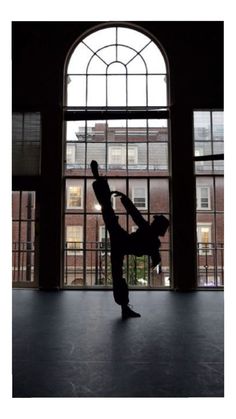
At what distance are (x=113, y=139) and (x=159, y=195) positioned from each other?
1487 millimetres

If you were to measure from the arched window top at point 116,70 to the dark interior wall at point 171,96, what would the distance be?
240 mm

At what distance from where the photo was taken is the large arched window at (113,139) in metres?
6.94

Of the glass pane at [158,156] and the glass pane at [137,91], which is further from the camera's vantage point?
the glass pane at [137,91]

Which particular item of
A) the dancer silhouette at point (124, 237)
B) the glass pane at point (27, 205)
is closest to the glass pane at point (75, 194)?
the glass pane at point (27, 205)

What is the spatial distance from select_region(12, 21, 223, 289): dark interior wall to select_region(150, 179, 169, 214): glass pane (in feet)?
0.81

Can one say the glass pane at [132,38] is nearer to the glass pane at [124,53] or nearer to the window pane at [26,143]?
the glass pane at [124,53]

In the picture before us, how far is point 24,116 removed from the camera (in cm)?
702

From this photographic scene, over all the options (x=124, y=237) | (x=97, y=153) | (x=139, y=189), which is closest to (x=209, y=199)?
(x=139, y=189)

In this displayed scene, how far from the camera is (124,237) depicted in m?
4.16

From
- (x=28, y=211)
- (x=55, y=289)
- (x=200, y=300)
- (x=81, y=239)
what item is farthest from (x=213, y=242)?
(x=28, y=211)

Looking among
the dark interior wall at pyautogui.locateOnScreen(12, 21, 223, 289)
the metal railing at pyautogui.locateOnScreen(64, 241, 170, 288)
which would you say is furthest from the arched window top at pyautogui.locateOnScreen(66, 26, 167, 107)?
the metal railing at pyautogui.locateOnScreen(64, 241, 170, 288)

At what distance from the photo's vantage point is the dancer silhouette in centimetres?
406

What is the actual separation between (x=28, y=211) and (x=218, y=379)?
5.50 metres

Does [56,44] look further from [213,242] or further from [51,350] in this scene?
[51,350]
